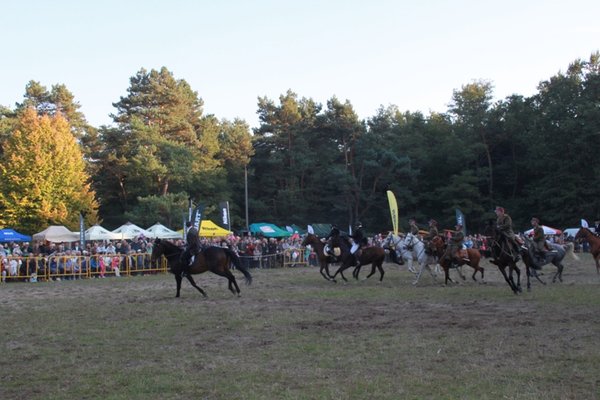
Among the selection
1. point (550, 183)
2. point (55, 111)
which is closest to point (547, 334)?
point (550, 183)

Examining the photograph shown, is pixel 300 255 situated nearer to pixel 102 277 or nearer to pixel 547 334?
pixel 102 277

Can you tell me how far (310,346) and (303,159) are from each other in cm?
6018

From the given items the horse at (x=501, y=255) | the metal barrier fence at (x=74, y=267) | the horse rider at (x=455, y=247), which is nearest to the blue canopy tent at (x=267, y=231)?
the metal barrier fence at (x=74, y=267)

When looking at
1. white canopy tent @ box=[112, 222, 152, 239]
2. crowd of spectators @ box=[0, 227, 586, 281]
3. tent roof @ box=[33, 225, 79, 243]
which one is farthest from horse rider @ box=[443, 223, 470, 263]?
tent roof @ box=[33, 225, 79, 243]

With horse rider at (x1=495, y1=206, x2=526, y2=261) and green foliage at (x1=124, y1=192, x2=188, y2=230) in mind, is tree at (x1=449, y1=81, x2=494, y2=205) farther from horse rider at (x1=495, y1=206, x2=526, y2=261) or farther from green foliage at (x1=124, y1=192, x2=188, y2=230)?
horse rider at (x1=495, y1=206, x2=526, y2=261)

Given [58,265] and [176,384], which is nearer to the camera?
[176,384]

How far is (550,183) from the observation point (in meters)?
63.4

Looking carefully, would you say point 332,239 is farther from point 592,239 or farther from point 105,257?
point 105,257

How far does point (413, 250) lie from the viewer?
79.2ft

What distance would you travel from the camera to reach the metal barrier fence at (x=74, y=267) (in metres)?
30.4

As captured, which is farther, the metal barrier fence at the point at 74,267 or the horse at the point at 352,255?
the metal barrier fence at the point at 74,267

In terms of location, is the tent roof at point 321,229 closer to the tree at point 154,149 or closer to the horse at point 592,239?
the tree at point 154,149

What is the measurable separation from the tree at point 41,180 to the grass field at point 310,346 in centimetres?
3923

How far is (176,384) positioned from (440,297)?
11.1 m
